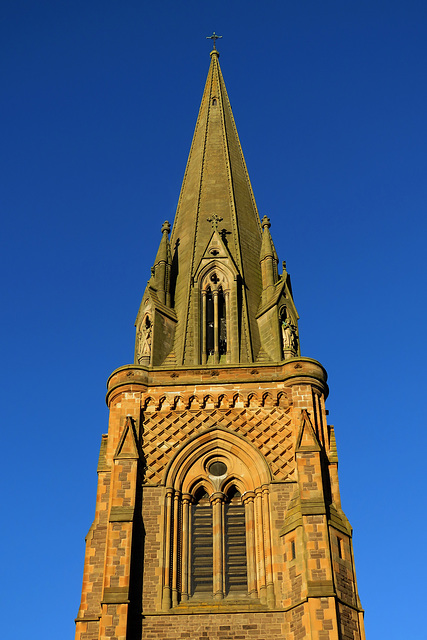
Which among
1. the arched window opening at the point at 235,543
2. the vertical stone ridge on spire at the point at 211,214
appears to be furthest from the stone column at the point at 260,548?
the vertical stone ridge on spire at the point at 211,214

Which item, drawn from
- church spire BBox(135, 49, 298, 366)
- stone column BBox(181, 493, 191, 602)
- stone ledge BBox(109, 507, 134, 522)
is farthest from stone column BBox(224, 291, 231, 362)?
stone ledge BBox(109, 507, 134, 522)

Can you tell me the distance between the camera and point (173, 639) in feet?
81.2

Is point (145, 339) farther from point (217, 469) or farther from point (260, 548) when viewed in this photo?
point (260, 548)

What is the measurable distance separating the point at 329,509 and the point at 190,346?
26.7 feet

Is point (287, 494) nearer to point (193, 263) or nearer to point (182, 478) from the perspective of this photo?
point (182, 478)

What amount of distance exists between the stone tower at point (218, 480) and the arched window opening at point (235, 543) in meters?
0.04

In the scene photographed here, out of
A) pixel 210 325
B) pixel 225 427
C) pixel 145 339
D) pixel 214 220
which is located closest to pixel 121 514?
pixel 225 427

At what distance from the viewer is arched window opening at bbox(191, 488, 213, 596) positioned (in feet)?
86.4

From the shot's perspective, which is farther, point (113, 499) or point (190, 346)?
point (190, 346)

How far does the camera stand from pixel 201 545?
2714 cm

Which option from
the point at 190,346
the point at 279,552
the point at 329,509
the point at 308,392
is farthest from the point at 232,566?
the point at 190,346

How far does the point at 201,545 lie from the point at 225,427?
374cm

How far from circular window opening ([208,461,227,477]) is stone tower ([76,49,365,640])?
0.13ft

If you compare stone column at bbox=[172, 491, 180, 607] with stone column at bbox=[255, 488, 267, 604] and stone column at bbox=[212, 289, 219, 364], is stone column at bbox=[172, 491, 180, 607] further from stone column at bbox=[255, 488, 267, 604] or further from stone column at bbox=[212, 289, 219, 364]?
stone column at bbox=[212, 289, 219, 364]
